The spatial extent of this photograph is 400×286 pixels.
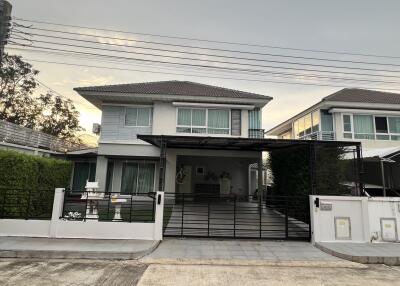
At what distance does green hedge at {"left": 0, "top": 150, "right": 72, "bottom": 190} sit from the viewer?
8.00 meters

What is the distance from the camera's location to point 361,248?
22.8 feet

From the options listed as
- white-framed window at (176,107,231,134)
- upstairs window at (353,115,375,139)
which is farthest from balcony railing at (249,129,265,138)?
upstairs window at (353,115,375,139)

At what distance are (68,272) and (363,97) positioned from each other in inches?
802

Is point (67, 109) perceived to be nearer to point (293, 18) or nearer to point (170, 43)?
point (170, 43)

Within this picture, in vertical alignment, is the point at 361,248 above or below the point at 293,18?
below

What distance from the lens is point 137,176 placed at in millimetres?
13867

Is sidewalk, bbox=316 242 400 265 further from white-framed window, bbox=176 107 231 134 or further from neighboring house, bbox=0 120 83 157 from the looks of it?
neighboring house, bbox=0 120 83 157

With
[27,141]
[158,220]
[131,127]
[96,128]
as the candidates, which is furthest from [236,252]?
[27,141]

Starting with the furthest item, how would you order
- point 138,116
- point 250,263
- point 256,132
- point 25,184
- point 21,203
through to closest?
point 256,132
point 138,116
point 25,184
point 21,203
point 250,263

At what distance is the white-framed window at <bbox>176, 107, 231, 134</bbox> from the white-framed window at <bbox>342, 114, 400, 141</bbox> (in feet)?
29.5

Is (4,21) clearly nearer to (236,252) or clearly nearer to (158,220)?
(158,220)

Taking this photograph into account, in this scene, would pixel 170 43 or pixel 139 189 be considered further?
pixel 139 189

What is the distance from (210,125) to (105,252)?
9288 millimetres

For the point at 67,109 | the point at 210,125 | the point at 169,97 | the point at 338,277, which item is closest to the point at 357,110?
the point at 210,125
